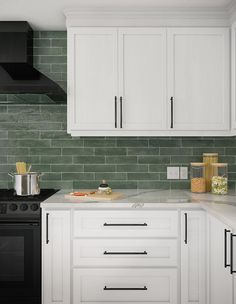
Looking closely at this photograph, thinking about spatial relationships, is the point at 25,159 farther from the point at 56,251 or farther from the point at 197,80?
the point at 197,80

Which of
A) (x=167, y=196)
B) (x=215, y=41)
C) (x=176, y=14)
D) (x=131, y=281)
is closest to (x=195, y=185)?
(x=167, y=196)

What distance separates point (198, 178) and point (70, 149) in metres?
1.16

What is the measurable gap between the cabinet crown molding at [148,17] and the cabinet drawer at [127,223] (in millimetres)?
1514

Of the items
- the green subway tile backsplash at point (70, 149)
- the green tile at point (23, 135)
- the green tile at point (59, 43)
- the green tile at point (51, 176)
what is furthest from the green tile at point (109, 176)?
the green tile at point (59, 43)

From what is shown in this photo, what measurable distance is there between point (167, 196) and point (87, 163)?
0.84 metres

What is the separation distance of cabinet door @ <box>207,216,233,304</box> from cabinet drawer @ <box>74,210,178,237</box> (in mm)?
292

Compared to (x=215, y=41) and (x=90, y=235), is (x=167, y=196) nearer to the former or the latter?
(x=90, y=235)

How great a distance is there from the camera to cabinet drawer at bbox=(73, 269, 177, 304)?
8.94 feet

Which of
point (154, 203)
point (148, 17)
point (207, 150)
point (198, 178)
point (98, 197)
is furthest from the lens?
point (207, 150)

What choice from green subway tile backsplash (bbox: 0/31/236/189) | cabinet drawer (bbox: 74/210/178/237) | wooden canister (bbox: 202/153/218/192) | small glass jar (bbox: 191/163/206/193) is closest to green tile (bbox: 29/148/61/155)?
green subway tile backsplash (bbox: 0/31/236/189)

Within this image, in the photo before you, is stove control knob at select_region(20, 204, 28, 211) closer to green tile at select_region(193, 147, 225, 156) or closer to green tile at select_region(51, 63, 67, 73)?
green tile at select_region(51, 63, 67, 73)

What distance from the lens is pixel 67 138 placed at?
11.2 ft

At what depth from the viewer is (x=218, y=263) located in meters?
2.36

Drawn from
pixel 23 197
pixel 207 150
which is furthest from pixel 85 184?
pixel 207 150
